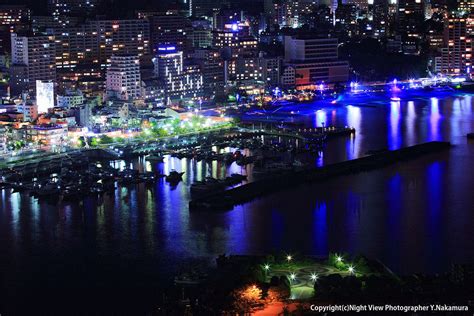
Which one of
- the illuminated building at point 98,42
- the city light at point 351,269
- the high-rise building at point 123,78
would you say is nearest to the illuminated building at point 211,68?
the illuminated building at point 98,42

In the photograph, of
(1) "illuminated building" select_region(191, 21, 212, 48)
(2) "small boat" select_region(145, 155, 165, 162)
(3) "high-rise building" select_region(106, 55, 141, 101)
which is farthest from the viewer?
(1) "illuminated building" select_region(191, 21, 212, 48)

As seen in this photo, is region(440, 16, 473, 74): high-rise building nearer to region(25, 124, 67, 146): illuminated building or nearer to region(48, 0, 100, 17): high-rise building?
region(48, 0, 100, 17): high-rise building

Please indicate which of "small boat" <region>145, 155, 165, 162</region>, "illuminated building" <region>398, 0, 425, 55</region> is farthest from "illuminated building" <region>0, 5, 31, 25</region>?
"illuminated building" <region>398, 0, 425, 55</region>

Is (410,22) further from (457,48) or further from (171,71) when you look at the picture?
(171,71)

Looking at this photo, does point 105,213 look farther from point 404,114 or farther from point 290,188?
point 404,114

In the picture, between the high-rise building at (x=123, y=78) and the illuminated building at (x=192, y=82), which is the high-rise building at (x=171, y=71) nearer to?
the illuminated building at (x=192, y=82)

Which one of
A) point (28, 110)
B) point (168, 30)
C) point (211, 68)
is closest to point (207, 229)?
point (28, 110)
